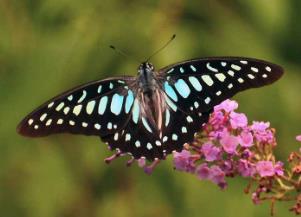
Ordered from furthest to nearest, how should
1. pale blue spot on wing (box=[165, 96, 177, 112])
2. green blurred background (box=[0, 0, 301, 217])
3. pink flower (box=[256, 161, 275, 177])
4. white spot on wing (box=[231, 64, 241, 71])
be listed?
green blurred background (box=[0, 0, 301, 217]) < pale blue spot on wing (box=[165, 96, 177, 112]) < white spot on wing (box=[231, 64, 241, 71]) < pink flower (box=[256, 161, 275, 177])

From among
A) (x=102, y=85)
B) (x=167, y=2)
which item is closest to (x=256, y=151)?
(x=102, y=85)

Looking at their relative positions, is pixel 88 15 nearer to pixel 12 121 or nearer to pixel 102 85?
pixel 12 121

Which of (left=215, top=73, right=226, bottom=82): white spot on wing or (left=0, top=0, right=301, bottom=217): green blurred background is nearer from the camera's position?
(left=215, top=73, right=226, bottom=82): white spot on wing

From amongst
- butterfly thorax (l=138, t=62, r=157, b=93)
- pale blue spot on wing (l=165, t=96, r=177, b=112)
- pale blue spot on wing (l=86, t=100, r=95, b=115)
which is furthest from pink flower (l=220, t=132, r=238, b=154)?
pale blue spot on wing (l=86, t=100, r=95, b=115)

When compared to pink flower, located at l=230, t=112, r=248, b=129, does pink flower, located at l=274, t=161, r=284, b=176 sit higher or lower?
lower

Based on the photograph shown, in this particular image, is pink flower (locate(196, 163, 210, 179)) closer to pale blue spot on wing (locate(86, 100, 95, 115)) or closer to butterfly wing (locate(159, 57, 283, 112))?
butterfly wing (locate(159, 57, 283, 112))

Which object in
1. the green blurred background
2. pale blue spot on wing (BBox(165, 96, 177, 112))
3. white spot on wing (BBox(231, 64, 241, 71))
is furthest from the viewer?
the green blurred background

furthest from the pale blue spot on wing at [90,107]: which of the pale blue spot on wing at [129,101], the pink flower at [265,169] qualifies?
the pink flower at [265,169]

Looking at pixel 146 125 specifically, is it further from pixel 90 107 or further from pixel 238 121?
pixel 238 121

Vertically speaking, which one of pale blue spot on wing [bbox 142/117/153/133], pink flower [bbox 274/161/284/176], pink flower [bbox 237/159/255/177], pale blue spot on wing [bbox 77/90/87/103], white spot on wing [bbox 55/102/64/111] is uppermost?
pale blue spot on wing [bbox 77/90/87/103]
